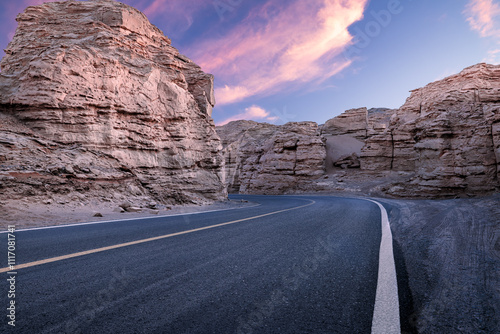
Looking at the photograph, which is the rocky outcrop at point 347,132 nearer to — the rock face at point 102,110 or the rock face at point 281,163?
the rock face at point 281,163

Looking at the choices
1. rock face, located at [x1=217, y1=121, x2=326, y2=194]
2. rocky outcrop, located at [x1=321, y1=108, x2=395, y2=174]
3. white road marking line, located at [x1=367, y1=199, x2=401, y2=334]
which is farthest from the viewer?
rocky outcrop, located at [x1=321, y1=108, x2=395, y2=174]

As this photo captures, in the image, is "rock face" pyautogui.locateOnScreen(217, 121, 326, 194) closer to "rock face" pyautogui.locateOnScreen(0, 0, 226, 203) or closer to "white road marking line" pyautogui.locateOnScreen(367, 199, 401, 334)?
"rock face" pyautogui.locateOnScreen(0, 0, 226, 203)

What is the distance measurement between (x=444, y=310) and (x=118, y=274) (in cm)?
312

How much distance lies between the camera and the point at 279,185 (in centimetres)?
4666

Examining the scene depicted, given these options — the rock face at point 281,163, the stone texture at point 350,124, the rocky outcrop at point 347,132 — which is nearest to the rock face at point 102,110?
the rock face at point 281,163

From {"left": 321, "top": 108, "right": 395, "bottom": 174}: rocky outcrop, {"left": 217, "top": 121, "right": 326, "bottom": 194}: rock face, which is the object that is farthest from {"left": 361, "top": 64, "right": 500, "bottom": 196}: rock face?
{"left": 321, "top": 108, "right": 395, "bottom": 174}: rocky outcrop

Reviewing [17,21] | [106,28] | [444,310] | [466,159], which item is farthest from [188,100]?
[466,159]

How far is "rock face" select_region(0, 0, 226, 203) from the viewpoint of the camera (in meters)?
11.4

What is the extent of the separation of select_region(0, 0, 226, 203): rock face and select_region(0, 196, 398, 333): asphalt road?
8.54 m

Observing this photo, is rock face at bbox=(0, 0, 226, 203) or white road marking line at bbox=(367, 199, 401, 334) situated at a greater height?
rock face at bbox=(0, 0, 226, 203)

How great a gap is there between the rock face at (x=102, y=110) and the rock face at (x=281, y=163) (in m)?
28.3

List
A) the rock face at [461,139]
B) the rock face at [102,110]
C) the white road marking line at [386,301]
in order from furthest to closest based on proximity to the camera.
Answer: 1. the rock face at [461,139]
2. the rock face at [102,110]
3. the white road marking line at [386,301]

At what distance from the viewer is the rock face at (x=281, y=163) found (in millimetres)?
46500

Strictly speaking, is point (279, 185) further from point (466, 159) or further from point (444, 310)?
point (444, 310)
